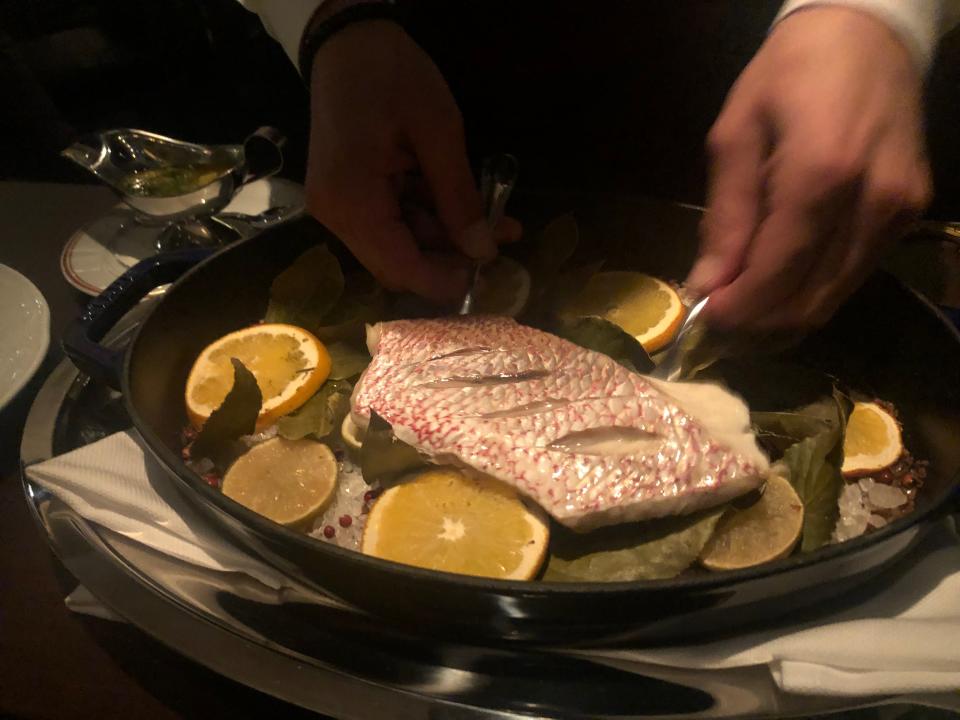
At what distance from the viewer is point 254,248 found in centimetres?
114

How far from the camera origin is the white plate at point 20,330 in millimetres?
1127

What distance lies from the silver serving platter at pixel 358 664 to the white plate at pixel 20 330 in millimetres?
424

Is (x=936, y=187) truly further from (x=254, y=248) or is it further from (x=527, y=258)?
(x=254, y=248)

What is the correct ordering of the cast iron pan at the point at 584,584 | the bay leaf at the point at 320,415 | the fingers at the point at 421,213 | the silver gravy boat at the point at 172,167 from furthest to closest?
the silver gravy boat at the point at 172,167 < the fingers at the point at 421,213 < the bay leaf at the point at 320,415 < the cast iron pan at the point at 584,584

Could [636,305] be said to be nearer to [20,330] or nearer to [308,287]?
[308,287]

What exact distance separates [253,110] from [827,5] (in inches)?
74.6

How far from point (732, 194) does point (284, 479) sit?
2.20 ft

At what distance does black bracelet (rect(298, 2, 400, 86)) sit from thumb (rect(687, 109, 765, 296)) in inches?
20.3

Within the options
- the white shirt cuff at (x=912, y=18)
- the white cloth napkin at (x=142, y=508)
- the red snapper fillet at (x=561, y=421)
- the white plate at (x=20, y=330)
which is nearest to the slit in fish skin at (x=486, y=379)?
the red snapper fillet at (x=561, y=421)

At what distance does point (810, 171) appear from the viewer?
2.37ft

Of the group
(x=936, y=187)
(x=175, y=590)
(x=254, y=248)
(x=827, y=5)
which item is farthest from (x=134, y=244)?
(x=936, y=187)

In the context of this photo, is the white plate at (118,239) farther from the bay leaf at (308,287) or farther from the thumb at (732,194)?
the thumb at (732,194)

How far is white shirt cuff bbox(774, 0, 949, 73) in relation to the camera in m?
0.79

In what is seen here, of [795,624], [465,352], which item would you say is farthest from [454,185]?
[795,624]
